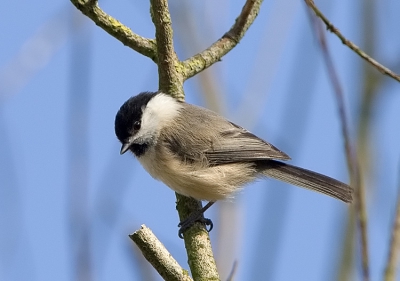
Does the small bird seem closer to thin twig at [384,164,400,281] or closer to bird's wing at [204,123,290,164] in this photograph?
bird's wing at [204,123,290,164]

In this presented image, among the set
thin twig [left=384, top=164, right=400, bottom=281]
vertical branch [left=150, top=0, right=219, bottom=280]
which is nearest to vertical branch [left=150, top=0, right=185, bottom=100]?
vertical branch [left=150, top=0, right=219, bottom=280]

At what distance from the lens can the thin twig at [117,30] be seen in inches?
117

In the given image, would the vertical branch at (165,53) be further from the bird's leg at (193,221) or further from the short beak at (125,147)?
the bird's leg at (193,221)

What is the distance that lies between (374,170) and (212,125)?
3.69ft

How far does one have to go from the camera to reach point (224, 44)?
3.41 m

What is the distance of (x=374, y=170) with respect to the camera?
2656 millimetres

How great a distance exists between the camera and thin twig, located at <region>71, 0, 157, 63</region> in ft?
9.75

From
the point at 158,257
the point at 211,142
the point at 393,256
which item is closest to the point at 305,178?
the point at 211,142

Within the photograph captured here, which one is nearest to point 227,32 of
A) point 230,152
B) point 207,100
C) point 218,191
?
point 207,100

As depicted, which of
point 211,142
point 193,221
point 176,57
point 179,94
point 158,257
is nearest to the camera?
point 158,257

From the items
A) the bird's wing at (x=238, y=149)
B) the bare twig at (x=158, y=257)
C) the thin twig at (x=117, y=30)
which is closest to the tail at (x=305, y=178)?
the bird's wing at (x=238, y=149)

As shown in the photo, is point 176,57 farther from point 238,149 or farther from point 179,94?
point 238,149

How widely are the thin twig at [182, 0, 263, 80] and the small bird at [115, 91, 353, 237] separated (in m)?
0.23

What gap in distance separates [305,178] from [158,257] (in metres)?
1.54
